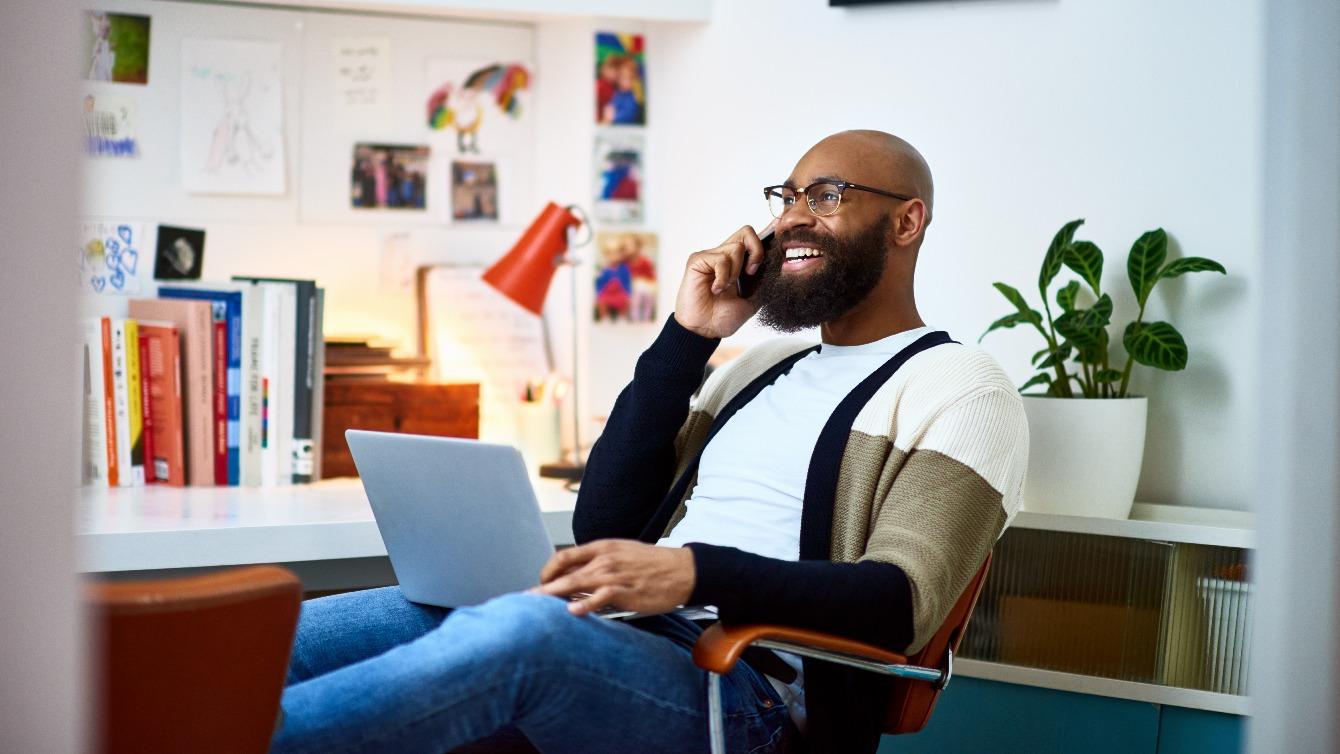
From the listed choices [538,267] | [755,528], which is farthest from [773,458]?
[538,267]

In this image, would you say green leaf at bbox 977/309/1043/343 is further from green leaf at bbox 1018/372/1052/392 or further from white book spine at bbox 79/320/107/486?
white book spine at bbox 79/320/107/486

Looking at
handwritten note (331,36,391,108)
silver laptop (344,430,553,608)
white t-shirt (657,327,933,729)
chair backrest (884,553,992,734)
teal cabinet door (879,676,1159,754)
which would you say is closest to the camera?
silver laptop (344,430,553,608)

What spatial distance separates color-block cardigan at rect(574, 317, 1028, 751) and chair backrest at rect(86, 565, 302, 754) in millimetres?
529

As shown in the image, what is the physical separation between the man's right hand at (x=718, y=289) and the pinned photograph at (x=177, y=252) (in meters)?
1.27

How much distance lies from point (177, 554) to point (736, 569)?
3.19 ft

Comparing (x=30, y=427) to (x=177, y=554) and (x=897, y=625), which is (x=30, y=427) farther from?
(x=177, y=554)

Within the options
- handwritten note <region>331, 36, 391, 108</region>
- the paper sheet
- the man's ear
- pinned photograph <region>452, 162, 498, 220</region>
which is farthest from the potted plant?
the paper sheet

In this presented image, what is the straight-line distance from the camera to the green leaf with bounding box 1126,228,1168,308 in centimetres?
219

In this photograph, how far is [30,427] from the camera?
760 millimetres

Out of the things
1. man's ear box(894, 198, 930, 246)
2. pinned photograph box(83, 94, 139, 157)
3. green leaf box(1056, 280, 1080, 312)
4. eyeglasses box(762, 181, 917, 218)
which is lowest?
green leaf box(1056, 280, 1080, 312)

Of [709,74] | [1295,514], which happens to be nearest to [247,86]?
[709,74]

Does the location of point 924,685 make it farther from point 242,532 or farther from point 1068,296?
point 242,532

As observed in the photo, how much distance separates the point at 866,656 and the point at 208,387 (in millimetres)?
1490

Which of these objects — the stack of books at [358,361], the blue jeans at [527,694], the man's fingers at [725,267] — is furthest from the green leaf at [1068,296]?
the stack of books at [358,361]
